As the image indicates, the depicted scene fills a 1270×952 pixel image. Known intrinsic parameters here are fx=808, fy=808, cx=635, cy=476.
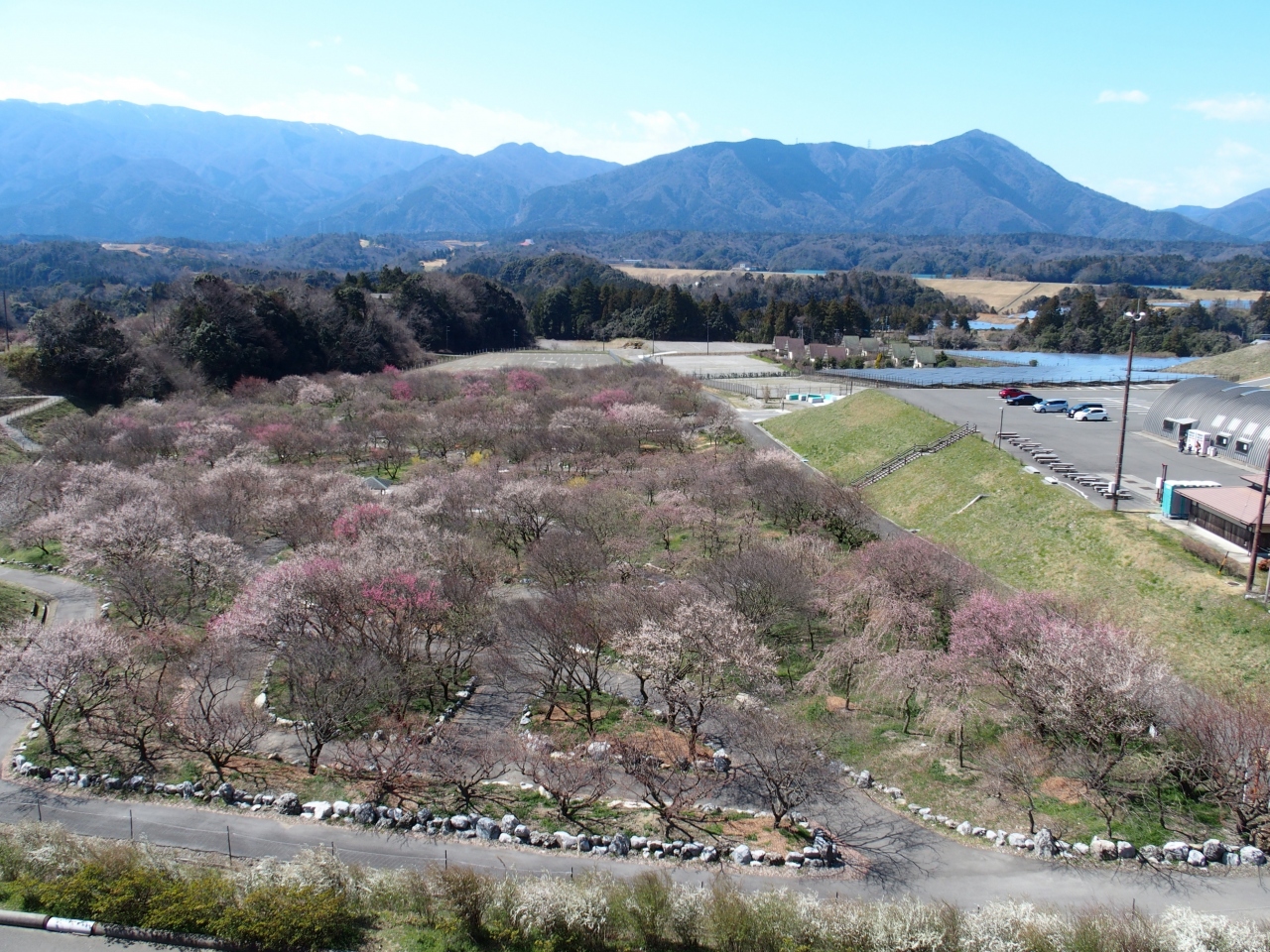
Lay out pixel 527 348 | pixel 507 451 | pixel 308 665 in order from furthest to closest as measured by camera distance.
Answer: pixel 527 348 → pixel 507 451 → pixel 308 665

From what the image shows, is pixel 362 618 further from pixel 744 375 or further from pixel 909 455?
pixel 744 375

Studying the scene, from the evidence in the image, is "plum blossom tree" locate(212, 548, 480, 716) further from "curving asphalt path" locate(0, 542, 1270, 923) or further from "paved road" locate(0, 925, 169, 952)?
"paved road" locate(0, 925, 169, 952)

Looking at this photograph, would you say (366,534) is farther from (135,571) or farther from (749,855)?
(749,855)

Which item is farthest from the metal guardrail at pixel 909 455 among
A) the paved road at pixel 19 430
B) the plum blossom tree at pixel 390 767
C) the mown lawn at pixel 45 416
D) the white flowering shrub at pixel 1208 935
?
the mown lawn at pixel 45 416

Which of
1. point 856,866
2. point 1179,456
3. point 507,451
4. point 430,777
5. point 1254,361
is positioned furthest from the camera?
point 1254,361

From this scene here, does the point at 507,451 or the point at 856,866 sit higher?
the point at 507,451

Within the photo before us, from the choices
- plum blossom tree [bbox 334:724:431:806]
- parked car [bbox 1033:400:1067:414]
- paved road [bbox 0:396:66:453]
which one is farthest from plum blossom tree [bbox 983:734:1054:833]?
paved road [bbox 0:396:66:453]

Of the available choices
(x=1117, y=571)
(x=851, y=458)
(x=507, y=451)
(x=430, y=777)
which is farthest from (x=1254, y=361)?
(x=430, y=777)
